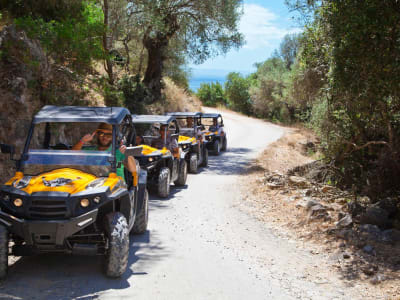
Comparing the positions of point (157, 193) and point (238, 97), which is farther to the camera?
point (238, 97)

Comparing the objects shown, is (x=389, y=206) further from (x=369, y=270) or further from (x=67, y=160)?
(x=67, y=160)

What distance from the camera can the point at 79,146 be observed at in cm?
611

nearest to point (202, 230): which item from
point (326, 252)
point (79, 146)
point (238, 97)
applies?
point (326, 252)

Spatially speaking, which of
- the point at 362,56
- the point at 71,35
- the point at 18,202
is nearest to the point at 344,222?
the point at 362,56

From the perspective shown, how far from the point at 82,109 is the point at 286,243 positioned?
4056 millimetres

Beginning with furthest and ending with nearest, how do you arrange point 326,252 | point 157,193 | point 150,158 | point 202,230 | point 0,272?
point 157,193 → point 150,158 → point 202,230 → point 326,252 → point 0,272

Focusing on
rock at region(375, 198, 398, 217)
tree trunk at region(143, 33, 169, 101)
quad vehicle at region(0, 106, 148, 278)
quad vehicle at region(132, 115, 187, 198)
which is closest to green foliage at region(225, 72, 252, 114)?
tree trunk at region(143, 33, 169, 101)

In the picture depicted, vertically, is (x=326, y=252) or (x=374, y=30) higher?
(x=374, y=30)

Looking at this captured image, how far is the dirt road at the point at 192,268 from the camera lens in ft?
16.3

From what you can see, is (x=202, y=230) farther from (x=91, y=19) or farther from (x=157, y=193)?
(x=91, y=19)

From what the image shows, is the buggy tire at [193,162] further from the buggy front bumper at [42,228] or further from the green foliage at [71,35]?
the buggy front bumper at [42,228]

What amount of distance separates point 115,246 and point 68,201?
73 centimetres

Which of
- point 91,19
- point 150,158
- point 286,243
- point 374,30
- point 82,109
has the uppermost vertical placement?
point 91,19

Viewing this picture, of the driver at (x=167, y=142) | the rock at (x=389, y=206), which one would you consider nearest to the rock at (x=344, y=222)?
the rock at (x=389, y=206)
